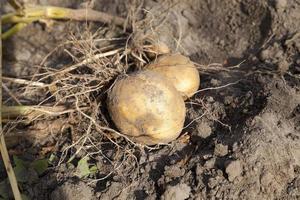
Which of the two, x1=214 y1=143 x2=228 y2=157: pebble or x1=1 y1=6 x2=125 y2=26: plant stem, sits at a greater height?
x1=1 y1=6 x2=125 y2=26: plant stem

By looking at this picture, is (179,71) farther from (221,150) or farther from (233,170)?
(233,170)

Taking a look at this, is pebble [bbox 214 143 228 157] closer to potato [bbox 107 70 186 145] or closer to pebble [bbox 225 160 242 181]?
pebble [bbox 225 160 242 181]

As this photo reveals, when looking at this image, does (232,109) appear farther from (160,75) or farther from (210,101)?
(160,75)

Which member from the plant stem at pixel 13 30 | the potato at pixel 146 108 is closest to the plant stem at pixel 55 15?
the plant stem at pixel 13 30

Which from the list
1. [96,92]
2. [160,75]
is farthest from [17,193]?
[160,75]

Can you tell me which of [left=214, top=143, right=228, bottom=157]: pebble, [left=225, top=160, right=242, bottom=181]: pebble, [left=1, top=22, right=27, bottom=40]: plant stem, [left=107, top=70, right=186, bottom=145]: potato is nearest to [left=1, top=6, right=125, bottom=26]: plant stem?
[left=1, top=22, right=27, bottom=40]: plant stem
